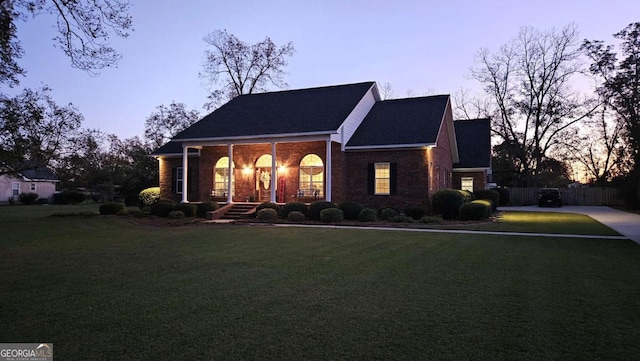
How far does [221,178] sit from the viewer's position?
23.2 meters

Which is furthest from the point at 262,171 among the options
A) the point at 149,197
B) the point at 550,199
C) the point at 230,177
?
the point at 550,199

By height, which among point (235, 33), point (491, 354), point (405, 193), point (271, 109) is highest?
point (235, 33)

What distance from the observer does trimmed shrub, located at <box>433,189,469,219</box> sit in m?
18.9

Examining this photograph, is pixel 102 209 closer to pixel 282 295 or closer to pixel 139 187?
pixel 139 187

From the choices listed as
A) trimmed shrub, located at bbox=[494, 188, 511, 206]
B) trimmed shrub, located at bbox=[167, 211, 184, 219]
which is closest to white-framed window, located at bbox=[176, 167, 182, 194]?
trimmed shrub, located at bbox=[167, 211, 184, 219]

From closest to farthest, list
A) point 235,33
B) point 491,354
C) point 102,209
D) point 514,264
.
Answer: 1. point 491,354
2. point 514,264
3. point 102,209
4. point 235,33

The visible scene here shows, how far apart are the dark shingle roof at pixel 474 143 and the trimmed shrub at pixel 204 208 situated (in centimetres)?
1651

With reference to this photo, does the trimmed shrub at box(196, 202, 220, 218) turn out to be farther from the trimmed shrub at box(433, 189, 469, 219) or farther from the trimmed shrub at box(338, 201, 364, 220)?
the trimmed shrub at box(433, 189, 469, 219)

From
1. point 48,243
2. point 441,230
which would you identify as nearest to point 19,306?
point 48,243

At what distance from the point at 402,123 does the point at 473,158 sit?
9.42 m

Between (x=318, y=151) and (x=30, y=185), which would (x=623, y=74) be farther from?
(x=30, y=185)

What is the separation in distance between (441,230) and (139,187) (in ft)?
96.4

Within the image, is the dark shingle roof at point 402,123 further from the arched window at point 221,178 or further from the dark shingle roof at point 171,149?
the dark shingle roof at point 171,149

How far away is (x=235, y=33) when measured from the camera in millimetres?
35312
